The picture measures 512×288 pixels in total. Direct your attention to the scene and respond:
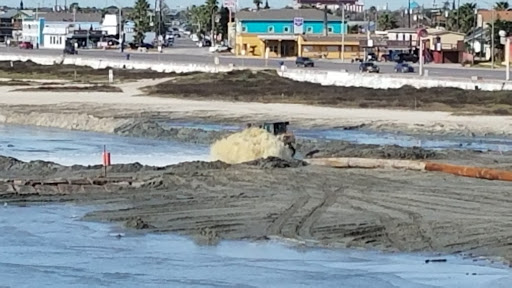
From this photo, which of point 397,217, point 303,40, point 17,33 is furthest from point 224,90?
point 17,33

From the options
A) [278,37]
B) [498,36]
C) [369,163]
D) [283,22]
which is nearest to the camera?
[369,163]

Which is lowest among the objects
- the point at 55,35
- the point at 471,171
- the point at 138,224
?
the point at 138,224

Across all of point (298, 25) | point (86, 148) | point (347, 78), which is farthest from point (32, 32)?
point (86, 148)

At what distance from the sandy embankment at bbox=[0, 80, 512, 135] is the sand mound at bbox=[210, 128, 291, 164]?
1342 cm

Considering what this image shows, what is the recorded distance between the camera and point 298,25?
12506 cm

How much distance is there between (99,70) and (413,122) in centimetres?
4628

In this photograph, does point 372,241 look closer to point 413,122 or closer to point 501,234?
point 501,234

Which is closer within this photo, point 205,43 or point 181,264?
point 181,264

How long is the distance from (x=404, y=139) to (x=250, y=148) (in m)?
11.5

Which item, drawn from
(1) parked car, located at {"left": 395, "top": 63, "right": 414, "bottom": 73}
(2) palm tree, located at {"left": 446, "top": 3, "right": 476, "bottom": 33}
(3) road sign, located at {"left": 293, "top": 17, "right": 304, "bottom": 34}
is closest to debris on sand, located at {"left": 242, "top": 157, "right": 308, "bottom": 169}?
(1) parked car, located at {"left": 395, "top": 63, "right": 414, "bottom": 73}

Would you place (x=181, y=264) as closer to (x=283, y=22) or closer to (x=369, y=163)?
(x=369, y=163)

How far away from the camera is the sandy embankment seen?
45156 mm

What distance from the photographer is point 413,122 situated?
4628 centimetres

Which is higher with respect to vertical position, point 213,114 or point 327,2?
point 327,2
